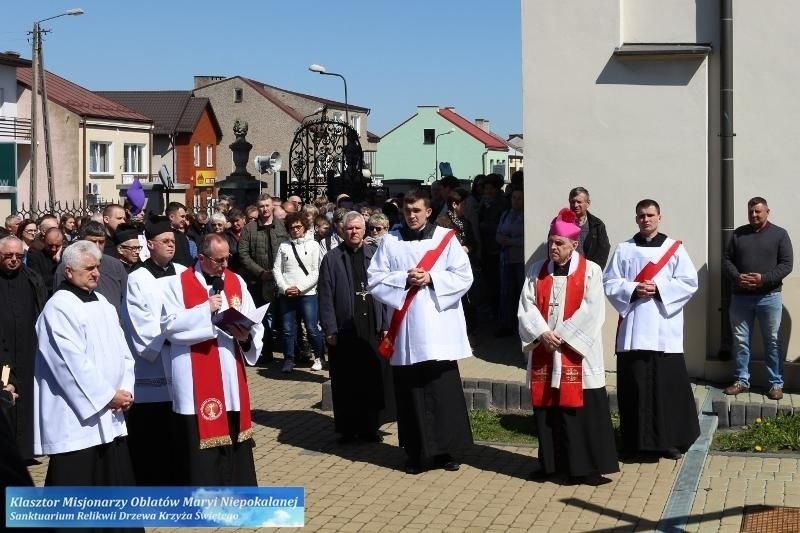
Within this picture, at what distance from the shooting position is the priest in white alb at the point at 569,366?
28.1 ft

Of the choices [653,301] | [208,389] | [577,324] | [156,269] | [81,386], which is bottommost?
[208,389]

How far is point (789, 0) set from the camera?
11633 millimetres

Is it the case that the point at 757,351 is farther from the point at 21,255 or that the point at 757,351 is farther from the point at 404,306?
the point at 21,255

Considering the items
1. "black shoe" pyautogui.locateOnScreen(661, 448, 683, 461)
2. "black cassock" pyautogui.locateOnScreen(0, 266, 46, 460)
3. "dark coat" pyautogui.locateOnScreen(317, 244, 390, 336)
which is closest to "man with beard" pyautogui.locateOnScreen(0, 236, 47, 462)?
"black cassock" pyautogui.locateOnScreen(0, 266, 46, 460)

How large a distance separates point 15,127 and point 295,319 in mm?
41399

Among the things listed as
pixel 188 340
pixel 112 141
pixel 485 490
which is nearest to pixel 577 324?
pixel 485 490

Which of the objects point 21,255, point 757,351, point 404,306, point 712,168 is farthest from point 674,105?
point 21,255

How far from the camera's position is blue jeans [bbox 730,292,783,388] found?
11.2m

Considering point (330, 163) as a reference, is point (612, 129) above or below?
below

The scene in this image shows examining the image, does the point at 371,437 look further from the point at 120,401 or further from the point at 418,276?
the point at 120,401

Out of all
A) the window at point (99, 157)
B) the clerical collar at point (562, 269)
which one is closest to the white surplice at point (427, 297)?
the clerical collar at point (562, 269)

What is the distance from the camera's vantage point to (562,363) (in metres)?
8.62

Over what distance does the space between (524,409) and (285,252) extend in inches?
148

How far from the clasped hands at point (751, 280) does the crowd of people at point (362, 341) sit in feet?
0.08
